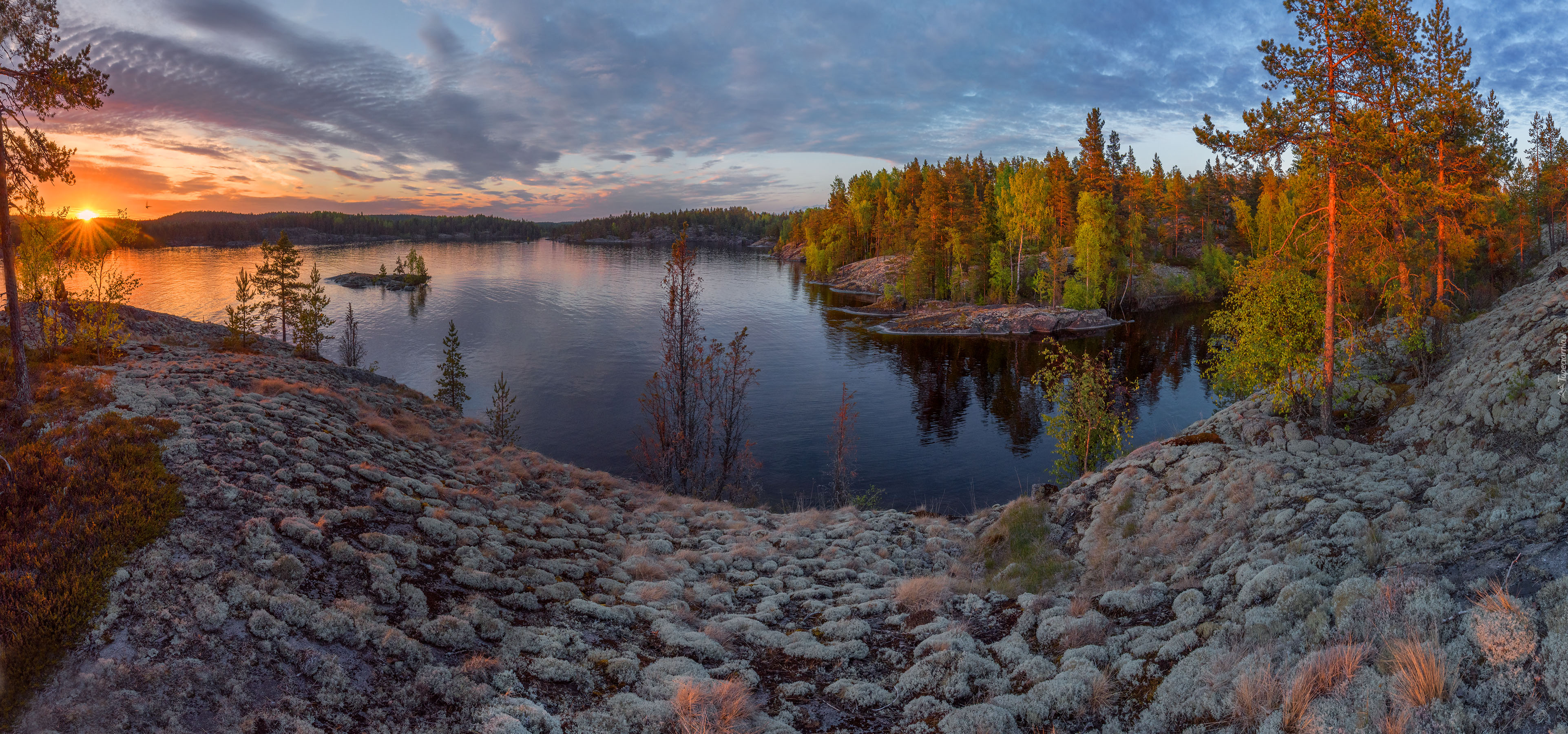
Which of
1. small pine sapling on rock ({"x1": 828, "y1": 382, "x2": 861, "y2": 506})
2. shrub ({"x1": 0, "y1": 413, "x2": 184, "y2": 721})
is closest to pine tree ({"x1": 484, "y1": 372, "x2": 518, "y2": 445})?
small pine sapling on rock ({"x1": 828, "y1": 382, "x2": 861, "y2": 506})

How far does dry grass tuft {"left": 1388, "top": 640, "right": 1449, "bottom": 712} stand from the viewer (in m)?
5.34

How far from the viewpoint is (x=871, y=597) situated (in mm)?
12586

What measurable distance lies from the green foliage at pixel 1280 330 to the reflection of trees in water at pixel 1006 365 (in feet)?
57.2

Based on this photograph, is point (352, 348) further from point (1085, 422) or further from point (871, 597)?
point (871, 597)

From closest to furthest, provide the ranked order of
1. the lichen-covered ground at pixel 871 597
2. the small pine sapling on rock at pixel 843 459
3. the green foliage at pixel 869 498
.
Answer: the lichen-covered ground at pixel 871 597, the green foliage at pixel 869 498, the small pine sapling on rock at pixel 843 459

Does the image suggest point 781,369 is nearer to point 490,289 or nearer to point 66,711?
point 66,711

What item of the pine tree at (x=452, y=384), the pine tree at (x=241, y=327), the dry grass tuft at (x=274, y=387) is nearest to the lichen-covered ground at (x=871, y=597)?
the dry grass tuft at (x=274, y=387)

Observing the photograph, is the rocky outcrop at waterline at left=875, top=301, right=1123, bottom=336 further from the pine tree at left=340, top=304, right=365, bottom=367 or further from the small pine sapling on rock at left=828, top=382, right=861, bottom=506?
the pine tree at left=340, top=304, right=365, bottom=367

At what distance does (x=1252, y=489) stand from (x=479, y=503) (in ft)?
54.4

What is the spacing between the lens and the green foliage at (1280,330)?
19.1 meters

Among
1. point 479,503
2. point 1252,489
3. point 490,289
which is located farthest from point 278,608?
point 490,289

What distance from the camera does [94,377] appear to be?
15500 mm

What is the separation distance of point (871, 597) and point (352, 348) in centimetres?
5057

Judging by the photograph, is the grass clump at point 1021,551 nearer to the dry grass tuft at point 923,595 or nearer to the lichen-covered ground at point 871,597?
the lichen-covered ground at point 871,597
